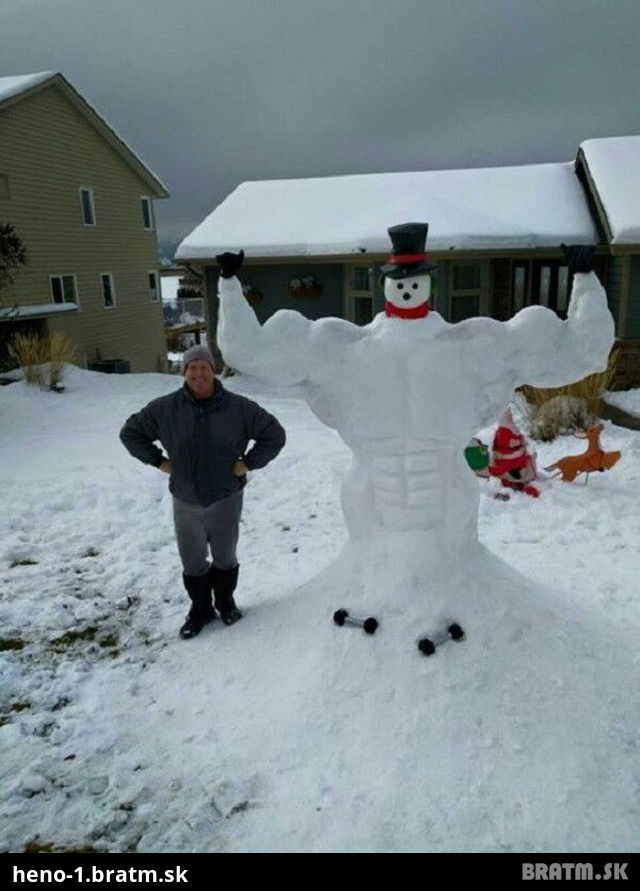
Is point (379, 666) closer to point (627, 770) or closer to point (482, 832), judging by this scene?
point (482, 832)

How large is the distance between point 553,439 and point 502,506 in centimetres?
220

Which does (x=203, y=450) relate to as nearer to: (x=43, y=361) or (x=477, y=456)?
(x=477, y=456)

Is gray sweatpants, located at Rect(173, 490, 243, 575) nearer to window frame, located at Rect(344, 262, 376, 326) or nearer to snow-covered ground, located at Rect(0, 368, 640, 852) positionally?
snow-covered ground, located at Rect(0, 368, 640, 852)

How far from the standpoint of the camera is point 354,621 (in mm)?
3098

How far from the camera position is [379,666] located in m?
2.93

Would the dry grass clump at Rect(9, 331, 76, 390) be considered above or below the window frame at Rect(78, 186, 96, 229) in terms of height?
below

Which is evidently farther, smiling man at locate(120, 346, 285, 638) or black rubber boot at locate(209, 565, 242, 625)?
black rubber boot at locate(209, 565, 242, 625)

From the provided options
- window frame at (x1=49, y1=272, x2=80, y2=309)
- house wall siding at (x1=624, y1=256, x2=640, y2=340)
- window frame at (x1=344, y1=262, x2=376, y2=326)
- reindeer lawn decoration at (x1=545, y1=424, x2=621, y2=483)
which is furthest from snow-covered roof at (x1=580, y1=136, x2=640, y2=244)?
window frame at (x1=49, y1=272, x2=80, y2=309)

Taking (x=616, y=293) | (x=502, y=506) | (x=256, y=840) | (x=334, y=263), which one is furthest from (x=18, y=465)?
(x=616, y=293)

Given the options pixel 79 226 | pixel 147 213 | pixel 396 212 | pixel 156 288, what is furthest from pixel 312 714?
pixel 147 213

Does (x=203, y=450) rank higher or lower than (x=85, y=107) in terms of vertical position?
lower

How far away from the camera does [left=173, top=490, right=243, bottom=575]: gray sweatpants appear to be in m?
3.47

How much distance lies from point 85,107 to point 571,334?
56.4 feet

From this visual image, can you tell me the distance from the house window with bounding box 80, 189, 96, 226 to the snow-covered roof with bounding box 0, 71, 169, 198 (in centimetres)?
176
